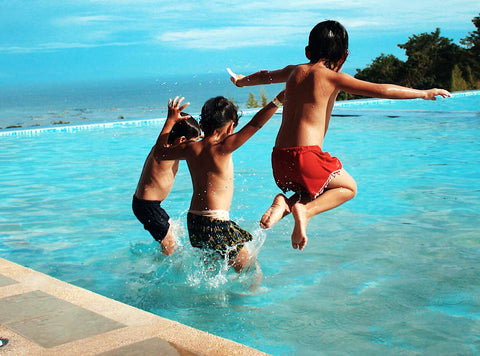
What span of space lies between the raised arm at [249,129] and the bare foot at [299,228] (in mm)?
606

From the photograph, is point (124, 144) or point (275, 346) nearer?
point (275, 346)

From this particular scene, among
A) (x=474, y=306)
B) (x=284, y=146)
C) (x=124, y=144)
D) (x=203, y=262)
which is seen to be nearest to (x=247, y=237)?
(x=203, y=262)

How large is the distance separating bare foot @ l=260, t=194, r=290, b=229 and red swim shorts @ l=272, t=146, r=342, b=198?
Result: 0.14m

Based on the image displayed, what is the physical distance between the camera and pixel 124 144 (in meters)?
14.1

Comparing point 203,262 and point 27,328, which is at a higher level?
point 27,328

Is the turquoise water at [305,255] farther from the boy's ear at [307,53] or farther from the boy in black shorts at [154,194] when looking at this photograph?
the boy's ear at [307,53]

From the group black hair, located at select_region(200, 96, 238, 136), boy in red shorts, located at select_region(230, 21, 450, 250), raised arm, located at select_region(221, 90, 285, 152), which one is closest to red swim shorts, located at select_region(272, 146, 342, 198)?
boy in red shorts, located at select_region(230, 21, 450, 250)

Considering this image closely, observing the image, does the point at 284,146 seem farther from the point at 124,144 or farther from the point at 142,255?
the point at 124,144

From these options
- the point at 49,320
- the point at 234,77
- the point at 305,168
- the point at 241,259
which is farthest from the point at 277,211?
the point at 49,320

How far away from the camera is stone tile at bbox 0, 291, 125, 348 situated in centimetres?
273

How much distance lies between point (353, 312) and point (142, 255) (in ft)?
Result: 7.93

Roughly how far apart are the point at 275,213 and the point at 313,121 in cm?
62

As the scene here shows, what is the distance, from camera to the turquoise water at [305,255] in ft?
12.2

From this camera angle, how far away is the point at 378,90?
11.1ft
